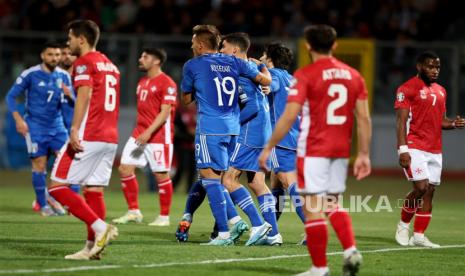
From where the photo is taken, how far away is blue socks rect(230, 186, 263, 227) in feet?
37.9

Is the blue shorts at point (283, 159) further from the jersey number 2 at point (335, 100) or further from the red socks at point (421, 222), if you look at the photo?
the jersey number 2 at point (335, 100)

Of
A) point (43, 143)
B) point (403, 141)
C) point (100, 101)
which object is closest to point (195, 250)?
point (100, 101)

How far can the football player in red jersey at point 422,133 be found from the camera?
1238 cm

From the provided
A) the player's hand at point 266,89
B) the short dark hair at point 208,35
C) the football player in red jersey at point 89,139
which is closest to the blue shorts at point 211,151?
the player's hand at point 266,89

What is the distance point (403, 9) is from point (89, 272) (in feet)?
70.7

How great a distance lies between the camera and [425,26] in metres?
28.3

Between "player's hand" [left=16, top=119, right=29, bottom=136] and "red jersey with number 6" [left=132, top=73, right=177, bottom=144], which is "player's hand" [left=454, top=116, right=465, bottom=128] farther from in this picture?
"player's hand" [left=16, top=119, right=29, bottom=136]

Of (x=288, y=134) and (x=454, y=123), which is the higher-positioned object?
(x=454, y=123)

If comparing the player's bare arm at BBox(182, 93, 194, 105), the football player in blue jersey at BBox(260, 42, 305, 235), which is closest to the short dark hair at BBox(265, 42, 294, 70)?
the football player in blue jersey at BBox(260, 42, 305, 235)

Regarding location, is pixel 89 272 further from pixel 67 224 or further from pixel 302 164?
pixel 67 224

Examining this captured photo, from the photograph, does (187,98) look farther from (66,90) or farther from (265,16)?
(265,16)

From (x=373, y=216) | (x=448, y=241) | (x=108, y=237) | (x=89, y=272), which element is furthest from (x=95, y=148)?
(x=373, y=216)

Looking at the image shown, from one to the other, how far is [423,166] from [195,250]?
3.24 meters

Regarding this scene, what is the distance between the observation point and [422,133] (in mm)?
12492
